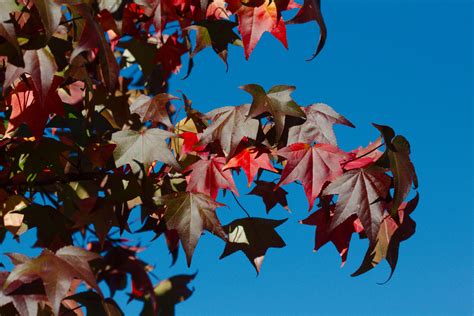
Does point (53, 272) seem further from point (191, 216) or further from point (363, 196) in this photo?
point (363, 196)

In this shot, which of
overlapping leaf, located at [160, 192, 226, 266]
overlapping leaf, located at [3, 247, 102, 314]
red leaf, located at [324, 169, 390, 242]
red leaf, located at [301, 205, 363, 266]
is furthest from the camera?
red leaf, located at [301, 205, 363, 266]

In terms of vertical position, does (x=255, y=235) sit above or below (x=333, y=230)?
below

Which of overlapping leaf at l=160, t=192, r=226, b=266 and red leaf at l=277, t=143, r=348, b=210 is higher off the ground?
red leaf at l=277, t=143, r=348, b=210

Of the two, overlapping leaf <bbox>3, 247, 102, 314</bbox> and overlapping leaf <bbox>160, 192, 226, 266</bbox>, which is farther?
overlapping leaf <bbox>160, 192, 226, 266</bbox>

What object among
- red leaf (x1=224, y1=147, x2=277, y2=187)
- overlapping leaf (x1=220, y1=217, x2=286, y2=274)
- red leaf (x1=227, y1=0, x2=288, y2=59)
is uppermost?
red leaf (x1=227, y1=0, x2=288, y2=59)

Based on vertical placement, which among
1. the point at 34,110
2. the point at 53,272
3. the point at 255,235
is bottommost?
the point at 53,272

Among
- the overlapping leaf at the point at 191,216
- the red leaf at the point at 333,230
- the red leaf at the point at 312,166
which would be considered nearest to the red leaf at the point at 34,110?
the overlapping leaf at the point at 191,216

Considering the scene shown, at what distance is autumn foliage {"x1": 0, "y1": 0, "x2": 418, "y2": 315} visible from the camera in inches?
70.8

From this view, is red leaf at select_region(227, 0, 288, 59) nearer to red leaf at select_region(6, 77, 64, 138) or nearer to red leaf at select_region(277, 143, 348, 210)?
red leaf at select_region(277, 143, 348, 210)

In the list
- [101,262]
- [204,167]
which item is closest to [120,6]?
[204,167]

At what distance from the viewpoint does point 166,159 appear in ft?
6.64

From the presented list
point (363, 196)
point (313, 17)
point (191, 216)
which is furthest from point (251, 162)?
point (313, 17)

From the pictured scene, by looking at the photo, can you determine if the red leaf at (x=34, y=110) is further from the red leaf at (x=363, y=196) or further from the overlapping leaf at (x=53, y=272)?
the red leaf at (x=363, y=196)

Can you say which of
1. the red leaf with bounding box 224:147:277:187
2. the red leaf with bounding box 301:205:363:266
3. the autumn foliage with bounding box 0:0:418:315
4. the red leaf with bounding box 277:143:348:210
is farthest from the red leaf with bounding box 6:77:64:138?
the red leaf with bounding box 301:205:363:266
